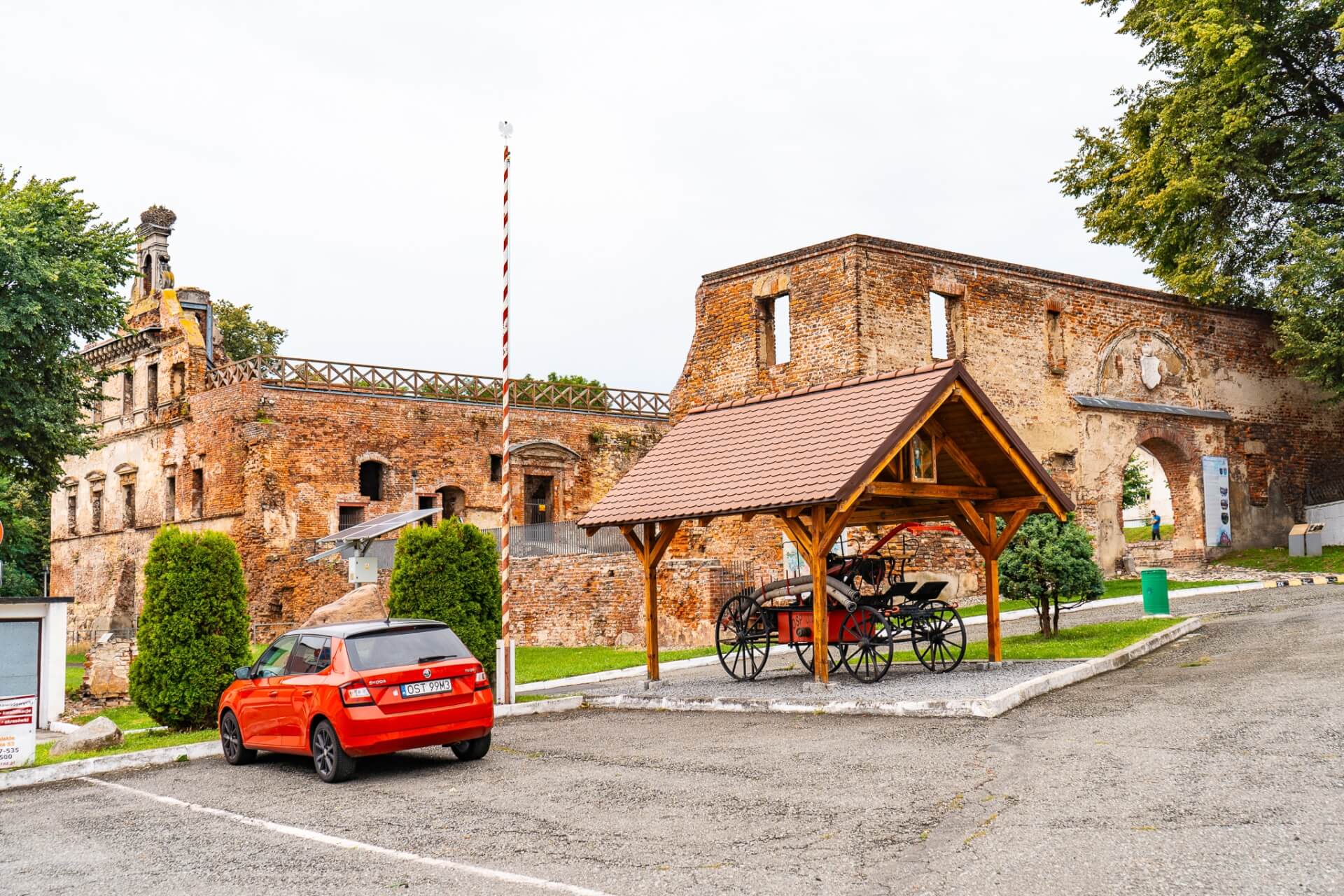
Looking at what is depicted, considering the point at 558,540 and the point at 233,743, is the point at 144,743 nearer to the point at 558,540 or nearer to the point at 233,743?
the point at 233,743

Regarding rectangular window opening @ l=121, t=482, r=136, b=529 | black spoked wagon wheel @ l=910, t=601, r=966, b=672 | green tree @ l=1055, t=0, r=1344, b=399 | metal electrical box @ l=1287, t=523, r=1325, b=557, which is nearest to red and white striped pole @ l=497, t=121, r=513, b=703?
black spoked wagon wheel @ l=910, t=601, r=966, b=672

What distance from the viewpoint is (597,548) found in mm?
31234

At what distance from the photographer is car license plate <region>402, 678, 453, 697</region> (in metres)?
10.9

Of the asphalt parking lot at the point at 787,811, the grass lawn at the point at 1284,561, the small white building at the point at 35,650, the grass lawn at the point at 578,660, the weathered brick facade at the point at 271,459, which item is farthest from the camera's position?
the weathered brick facade at the point at 271,459

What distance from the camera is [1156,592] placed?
2116 centimetres

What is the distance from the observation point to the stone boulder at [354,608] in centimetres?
2127

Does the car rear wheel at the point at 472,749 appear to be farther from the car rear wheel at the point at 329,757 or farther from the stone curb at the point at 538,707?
the stone curb at the point at 538,707

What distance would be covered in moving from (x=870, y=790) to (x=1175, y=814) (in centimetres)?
212

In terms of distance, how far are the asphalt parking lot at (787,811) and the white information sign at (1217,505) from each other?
64.2 feet

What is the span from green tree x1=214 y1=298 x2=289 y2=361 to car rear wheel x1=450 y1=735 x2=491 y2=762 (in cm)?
4229

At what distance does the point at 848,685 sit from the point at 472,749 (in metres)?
5.06

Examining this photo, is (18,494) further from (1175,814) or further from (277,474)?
(1175,814)

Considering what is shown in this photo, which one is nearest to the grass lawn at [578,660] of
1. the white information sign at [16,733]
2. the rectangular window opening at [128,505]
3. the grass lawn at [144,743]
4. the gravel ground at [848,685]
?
the gravel ground at [848,685]

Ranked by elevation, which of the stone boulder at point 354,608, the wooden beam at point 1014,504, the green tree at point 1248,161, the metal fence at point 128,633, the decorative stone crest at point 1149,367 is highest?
the green tree at point 1248,161
